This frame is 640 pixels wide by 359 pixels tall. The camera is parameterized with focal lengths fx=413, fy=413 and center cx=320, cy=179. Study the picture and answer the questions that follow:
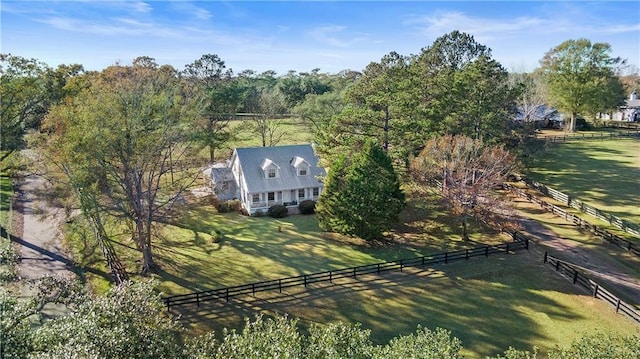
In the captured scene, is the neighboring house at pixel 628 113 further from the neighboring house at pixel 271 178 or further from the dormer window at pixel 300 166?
the dormer window at pixel 300 166

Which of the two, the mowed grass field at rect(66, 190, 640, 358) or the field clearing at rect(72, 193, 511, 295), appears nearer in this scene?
the mowed grass field at rect(66, 190, 640, 358)

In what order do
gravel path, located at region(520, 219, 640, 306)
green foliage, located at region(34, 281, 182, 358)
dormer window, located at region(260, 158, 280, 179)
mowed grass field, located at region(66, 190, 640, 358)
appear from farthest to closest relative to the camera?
dormer window, located at region(260, 158, 280, 179), gravel path, located at region(520, 219, 640, 306), mowed grass field, located at region(66, 190, 640, 358), green foliage, located at region(34, 281, 182, 358)

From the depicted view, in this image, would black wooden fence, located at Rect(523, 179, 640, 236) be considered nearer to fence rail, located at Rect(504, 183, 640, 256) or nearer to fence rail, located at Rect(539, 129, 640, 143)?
fence rail, located at Rect(504, 183, 640, 256)

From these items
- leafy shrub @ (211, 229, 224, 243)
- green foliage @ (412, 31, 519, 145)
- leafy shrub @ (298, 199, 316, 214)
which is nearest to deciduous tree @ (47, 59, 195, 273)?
leafy shrub @ (211, 229, 224, 243)

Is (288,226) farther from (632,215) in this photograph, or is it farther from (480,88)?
(632,215)

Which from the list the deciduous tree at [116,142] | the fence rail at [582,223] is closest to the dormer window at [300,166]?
the deciduous tree at [116,142]

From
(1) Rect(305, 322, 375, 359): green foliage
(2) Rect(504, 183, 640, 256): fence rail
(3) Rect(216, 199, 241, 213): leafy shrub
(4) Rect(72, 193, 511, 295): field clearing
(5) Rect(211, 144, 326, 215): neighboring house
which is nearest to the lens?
(1) Rect(305, 322, 375, 359): green foliage
